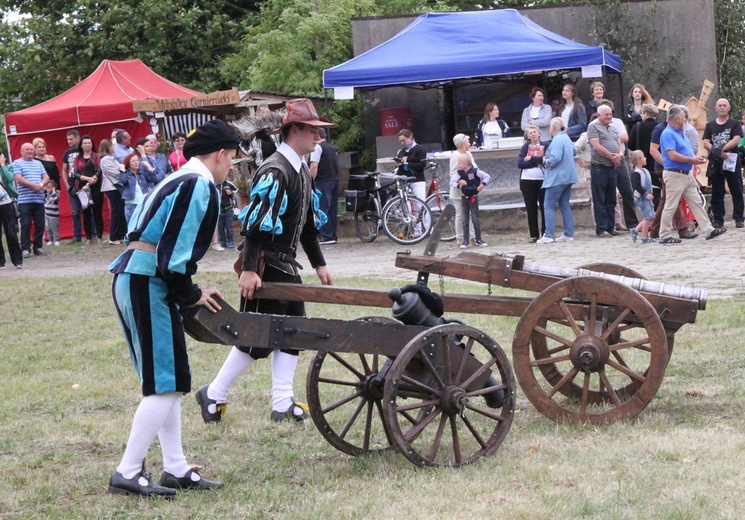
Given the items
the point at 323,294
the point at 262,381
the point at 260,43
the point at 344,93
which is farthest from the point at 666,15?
the point at 323,294

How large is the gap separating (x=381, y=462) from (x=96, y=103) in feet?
54.3

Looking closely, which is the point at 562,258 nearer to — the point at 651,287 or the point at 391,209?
the point at 391,209

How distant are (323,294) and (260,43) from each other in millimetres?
18526

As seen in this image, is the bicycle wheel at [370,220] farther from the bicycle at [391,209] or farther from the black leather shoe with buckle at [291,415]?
the black leather shoe with buckle at [291,415]

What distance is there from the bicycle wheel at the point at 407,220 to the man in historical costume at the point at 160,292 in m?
11.6

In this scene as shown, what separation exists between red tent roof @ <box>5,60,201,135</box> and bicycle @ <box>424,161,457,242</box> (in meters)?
5.39

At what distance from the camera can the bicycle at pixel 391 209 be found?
53.7 feet

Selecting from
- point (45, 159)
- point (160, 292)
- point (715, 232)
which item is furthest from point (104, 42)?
point (160, 292)

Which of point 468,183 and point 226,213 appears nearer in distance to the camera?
point 468,183

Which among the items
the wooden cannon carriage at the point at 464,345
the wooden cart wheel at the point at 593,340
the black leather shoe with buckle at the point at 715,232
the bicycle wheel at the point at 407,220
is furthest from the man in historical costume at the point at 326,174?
the wooden cart wheel at the point at 593,340

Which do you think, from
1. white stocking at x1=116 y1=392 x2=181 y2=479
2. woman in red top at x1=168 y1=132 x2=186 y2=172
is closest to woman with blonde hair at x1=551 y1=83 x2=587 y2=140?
woman in red top at x1=168 y1=132 x2=186 y2=172

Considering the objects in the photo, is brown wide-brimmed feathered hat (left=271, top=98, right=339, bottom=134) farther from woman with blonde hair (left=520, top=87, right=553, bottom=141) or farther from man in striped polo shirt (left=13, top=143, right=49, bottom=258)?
man in striped polo shirt (left=13, top=143, right=49, bottom=258)

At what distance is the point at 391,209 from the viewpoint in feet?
54.1

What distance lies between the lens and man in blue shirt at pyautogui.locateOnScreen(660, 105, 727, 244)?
13.7m
